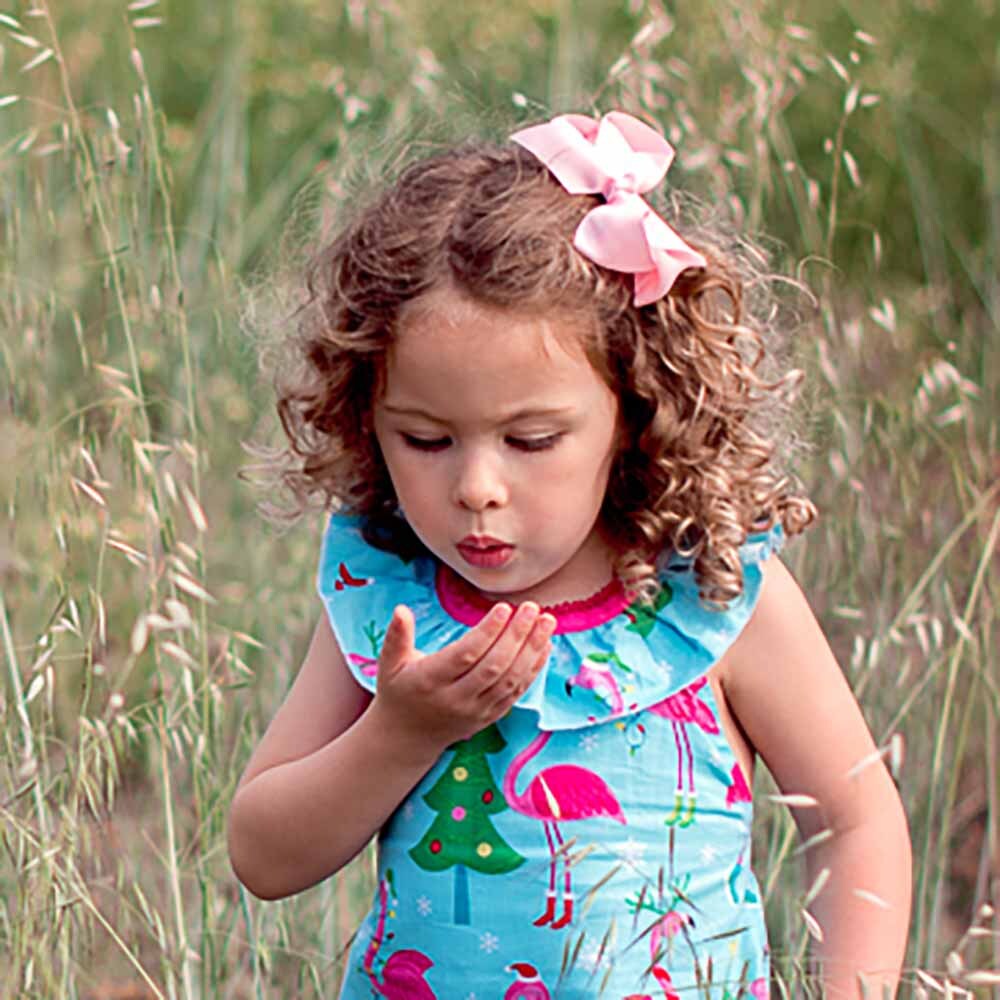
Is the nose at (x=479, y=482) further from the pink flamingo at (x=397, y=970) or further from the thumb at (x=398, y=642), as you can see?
the pink flamingo at (x=397, y=970)

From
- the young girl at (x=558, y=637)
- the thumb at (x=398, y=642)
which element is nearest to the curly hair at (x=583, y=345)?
the young girl at (x=558, y=637)

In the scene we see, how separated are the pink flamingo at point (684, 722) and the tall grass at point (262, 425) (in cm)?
21

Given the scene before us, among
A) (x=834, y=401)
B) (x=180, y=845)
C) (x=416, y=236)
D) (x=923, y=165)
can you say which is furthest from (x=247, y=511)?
(x=923, y=165)

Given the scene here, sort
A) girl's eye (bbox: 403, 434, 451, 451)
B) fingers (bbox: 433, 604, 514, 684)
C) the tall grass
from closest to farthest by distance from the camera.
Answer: fingers (bbox: 433, 604, 514, 684), girl's eye (bbox: 403, 434, 451, 451), the tall grass

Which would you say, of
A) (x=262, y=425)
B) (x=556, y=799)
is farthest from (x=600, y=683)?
(x=262, y=425)

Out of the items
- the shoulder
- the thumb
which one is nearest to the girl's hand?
the thumb

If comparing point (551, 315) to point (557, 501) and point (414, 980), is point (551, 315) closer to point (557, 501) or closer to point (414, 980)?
point (557, 501)

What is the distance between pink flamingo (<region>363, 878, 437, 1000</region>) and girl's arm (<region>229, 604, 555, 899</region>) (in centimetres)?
6

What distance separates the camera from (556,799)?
1.48 metres

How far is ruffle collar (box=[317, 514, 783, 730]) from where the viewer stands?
4.92 ft

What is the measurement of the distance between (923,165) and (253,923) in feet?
10.3

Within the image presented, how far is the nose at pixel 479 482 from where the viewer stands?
1.41m

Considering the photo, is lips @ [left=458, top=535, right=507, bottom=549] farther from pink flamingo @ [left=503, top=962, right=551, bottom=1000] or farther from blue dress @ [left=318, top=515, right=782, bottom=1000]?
pink flamingo @ [left=503, top=962, right=551, bottom=1000]

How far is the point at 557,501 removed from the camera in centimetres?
145
